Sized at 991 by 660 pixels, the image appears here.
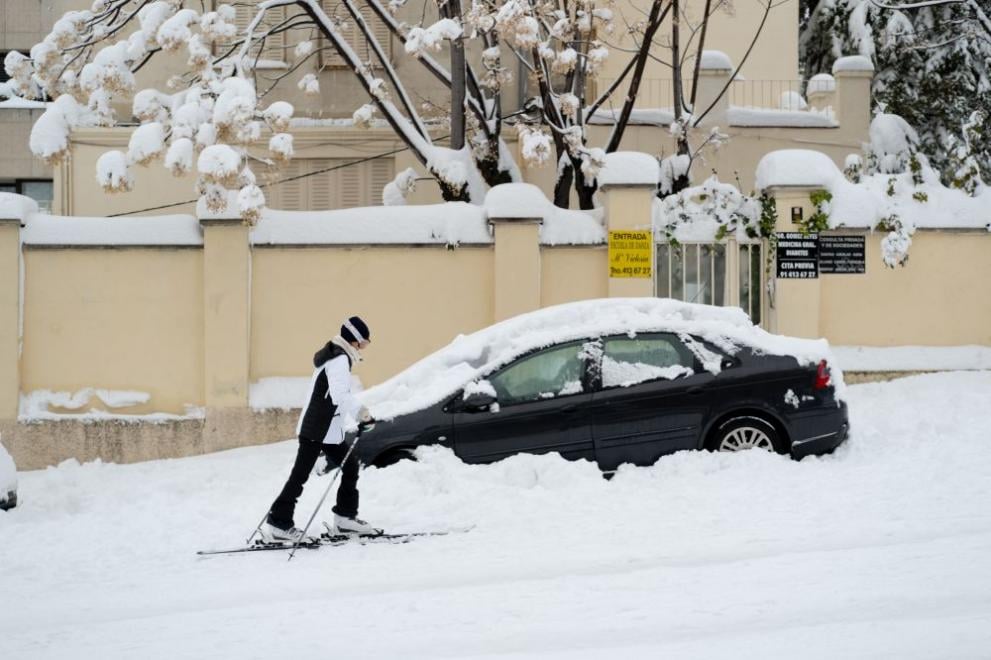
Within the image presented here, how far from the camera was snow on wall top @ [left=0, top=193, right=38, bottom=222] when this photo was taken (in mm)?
14000

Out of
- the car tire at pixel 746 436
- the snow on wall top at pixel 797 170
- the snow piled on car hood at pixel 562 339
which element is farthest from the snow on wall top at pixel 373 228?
the car tire at pixel 746 436

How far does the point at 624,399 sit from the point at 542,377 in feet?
2.28

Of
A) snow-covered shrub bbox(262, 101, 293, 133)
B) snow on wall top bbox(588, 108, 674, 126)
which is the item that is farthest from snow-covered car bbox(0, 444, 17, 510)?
snow on wall top bbox(588, 108, 674, 126)

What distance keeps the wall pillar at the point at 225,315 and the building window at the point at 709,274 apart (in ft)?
15.2

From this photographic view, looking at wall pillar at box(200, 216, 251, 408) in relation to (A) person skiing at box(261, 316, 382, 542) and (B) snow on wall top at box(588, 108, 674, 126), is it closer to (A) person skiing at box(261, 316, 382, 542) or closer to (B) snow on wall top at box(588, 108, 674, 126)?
(A) person skiing at box(261, 316, 382, 542)

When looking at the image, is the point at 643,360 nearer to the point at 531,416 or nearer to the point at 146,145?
the point at 531,416

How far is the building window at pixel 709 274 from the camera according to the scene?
14.7 metres

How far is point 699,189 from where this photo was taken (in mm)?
14680

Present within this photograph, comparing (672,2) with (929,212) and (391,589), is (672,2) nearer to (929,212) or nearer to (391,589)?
(929,212)

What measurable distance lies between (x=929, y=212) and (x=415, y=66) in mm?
8242

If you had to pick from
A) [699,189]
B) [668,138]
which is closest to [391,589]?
[699,189]

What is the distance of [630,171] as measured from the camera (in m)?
14.2

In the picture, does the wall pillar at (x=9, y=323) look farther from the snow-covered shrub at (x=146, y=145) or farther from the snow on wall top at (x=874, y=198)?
the snow on wall top at (x=874, y=198)

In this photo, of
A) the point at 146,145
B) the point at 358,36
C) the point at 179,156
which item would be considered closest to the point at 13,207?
the point at 146,145
